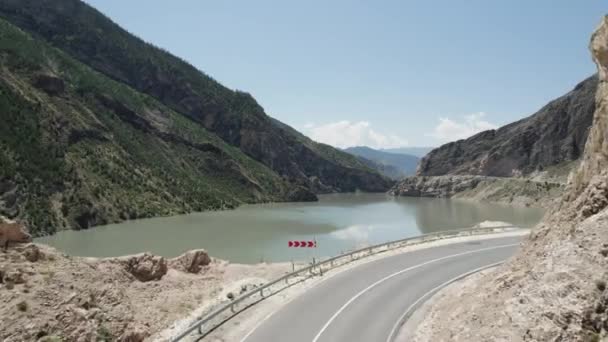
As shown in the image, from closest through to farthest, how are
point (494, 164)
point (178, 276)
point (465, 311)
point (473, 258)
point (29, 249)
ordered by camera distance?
1. point (465, 311)
2. point (29, 249)
3. point (178, 276)
4. point (473, 258)
5. point (494, 164)

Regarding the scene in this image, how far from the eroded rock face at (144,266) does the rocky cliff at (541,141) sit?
149m

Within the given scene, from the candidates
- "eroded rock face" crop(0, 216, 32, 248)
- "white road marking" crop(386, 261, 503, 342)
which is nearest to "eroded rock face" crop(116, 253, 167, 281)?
"eroded rock face" crop(0, 216, 32, 248)

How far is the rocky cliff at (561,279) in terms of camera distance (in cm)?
1044

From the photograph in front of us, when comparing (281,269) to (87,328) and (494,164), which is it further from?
(494,164)

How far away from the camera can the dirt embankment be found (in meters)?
15.4

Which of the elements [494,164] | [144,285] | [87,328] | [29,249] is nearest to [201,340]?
[87,328]

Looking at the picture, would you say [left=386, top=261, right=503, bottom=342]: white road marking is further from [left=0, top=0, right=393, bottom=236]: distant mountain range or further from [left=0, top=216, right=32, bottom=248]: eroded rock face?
[left=0, top=0, right=393, bottom=236]: distant mountain range

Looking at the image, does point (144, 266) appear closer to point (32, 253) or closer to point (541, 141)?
point (32, 253)

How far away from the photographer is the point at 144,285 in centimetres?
2534

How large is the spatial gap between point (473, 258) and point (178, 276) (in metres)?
17.3

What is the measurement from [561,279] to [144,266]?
69.2 ft

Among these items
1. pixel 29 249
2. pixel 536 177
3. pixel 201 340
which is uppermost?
pixel 536 177

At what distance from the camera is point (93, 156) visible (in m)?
97.8

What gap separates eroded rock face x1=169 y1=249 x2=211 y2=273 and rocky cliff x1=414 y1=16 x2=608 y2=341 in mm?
16574
